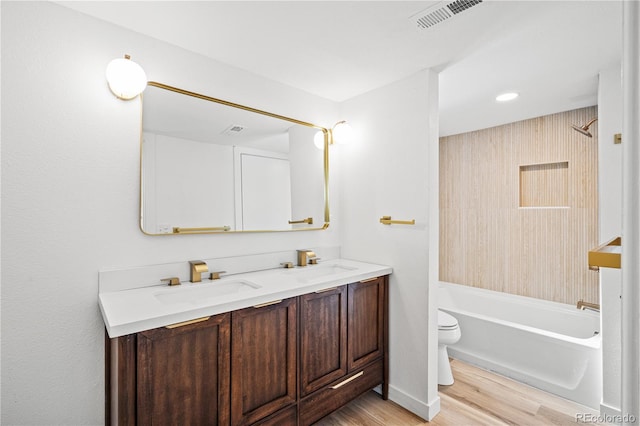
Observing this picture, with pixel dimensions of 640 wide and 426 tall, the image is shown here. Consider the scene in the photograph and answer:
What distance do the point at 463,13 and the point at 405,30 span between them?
0.93 ft

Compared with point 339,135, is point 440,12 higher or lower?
higher

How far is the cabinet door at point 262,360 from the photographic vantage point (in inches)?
58.8

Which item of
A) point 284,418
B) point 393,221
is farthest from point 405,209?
point 284,418

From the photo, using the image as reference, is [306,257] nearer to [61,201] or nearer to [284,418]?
[284,418]

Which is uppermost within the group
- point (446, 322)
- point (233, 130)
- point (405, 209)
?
point (233, 130)

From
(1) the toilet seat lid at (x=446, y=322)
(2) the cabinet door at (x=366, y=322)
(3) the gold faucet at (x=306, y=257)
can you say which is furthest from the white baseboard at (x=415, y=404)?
(3) the gold faucet at (x=306, y=257)

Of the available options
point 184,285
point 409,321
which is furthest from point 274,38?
point 409,321

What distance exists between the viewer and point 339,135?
8.43 feet

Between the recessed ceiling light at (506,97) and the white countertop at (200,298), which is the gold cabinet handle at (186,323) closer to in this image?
the white countertop at (200,298)

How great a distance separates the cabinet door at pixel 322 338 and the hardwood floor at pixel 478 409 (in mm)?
407

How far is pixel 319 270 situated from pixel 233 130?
3.83 feet

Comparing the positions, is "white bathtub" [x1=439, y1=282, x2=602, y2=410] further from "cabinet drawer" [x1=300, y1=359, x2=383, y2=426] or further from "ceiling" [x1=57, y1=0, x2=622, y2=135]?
"ceiling" [x1=57, y1=0, x2=622, y2=135]

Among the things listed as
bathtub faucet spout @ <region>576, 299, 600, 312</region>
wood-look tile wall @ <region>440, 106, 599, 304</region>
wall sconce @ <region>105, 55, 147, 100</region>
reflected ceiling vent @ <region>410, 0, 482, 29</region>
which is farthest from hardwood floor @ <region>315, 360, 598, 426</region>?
reflected ceiling vent @ <region>410, 0, 482, 29</region>

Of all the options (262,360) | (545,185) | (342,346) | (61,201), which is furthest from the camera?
(545,185)
